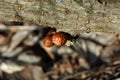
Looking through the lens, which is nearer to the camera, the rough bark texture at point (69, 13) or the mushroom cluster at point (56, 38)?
the rough bark texture at point (69, 13)

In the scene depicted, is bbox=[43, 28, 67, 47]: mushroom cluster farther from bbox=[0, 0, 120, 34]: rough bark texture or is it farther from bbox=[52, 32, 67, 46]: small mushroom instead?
bbox=[0, 0, 120, 34]: rough bark texture

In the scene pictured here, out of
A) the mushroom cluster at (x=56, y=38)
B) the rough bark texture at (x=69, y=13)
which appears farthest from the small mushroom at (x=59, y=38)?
the rough bark texture at (x=69, y=13)

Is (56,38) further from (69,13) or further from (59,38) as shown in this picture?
(69,13)

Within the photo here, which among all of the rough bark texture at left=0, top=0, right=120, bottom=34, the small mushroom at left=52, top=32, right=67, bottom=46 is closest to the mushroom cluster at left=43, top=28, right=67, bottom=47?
the small mushroom at left=52, top=32, right=67, bottom=46

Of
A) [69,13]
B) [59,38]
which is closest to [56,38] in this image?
[59,38]

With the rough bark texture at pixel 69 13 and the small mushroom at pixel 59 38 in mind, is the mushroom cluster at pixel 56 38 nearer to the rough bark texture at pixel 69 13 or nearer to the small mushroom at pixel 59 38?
the small mushroom at pixel 59 38

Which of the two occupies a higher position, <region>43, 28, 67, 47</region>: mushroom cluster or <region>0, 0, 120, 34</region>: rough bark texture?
<region>0, 0, 120, 34</region>: rough bark texture

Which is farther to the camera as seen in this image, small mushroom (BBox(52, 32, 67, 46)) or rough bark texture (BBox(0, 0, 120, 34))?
small mushroom (BBox(52, 32, 67, 46))

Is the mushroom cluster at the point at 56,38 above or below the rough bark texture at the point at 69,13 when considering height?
below

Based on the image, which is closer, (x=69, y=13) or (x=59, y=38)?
(x=69, y=13)
